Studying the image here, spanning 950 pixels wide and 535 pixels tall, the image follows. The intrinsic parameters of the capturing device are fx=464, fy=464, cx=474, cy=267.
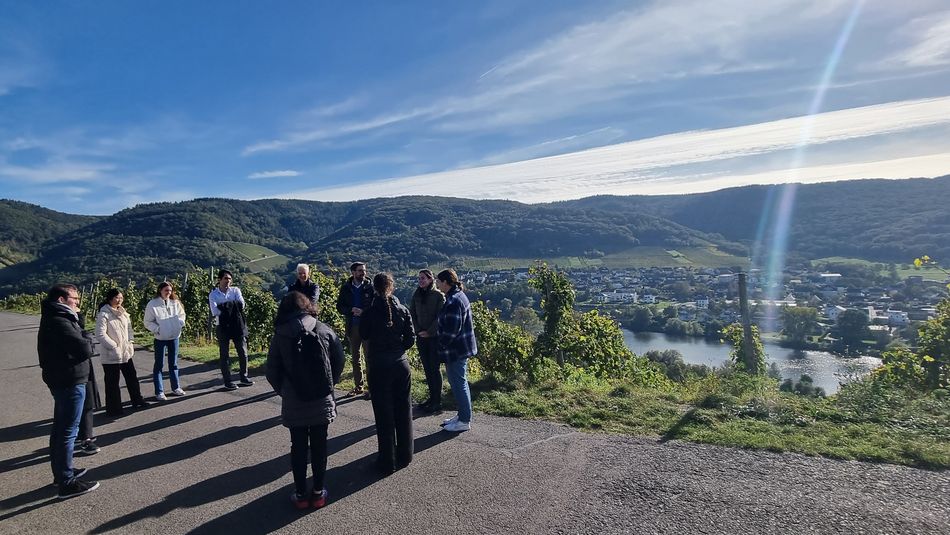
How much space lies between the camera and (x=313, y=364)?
3684 mm

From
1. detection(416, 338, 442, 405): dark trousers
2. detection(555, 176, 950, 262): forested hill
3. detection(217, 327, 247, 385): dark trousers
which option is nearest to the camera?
detection(416, 338, 442, 405): dark trousers

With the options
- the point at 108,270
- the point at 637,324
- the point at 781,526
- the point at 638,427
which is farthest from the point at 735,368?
the point at 108,270

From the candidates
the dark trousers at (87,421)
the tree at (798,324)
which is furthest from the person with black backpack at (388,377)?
the tree at (798,324)

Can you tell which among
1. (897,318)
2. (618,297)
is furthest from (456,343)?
(618,297)

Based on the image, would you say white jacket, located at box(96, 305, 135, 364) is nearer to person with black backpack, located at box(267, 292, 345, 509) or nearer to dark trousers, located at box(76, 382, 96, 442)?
dark trousers, located at box(76, 382, 96, 442)

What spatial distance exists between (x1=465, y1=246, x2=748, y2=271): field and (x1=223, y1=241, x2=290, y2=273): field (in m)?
36.8

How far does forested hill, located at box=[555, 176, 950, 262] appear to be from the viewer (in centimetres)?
5562

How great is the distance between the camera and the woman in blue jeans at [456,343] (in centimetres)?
540

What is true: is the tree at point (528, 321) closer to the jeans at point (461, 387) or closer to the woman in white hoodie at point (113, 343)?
the jeans at point (461, 387)

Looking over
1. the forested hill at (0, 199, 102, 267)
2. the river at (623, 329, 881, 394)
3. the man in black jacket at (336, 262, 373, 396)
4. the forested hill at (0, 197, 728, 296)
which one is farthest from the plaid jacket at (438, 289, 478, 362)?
the forested hill at (0, 199, 102, 267)

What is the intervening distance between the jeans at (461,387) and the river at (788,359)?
16.8ft

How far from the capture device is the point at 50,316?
14.3 ft

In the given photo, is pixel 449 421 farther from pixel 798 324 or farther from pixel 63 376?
pixel 798 324

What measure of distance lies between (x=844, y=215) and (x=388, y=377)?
9084cm
